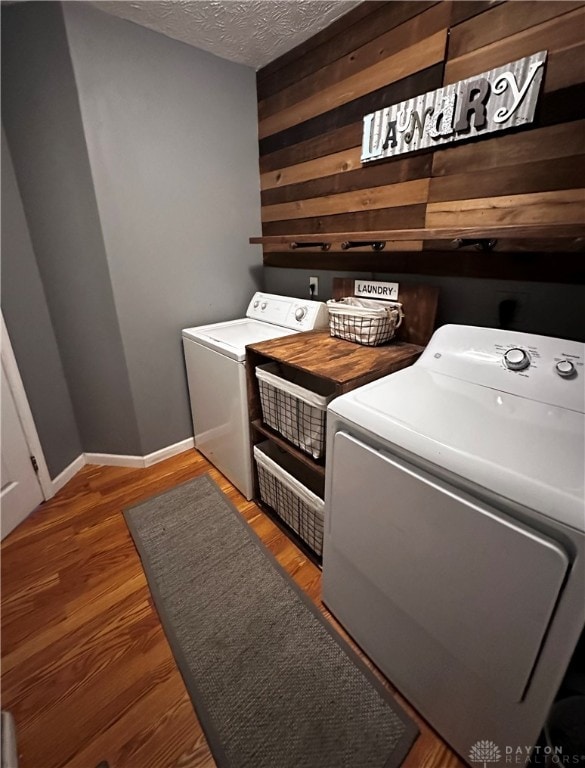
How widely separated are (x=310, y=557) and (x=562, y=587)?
1.11m

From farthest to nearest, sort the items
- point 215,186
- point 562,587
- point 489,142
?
1. point 215,186
2. point 489,142
3. point 562,587

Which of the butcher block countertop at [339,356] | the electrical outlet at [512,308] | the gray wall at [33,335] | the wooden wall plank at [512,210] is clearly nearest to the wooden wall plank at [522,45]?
the wooden wall plank at [512,210]

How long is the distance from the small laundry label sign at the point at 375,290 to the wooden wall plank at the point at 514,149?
0.48m

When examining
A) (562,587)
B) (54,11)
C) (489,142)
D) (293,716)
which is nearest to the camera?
(562,587)

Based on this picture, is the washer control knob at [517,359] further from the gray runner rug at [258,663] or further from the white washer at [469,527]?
the gray runner rug at [258,663]

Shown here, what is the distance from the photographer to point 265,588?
141 centimetres

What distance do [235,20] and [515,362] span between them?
6.43 feet

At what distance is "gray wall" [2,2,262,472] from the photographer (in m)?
1.51

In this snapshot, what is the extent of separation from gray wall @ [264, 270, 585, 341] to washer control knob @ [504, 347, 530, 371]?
27 centimetres

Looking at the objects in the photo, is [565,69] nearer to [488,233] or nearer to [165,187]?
[488,233]

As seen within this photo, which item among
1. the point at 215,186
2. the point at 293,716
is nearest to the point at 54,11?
the point at 215,186

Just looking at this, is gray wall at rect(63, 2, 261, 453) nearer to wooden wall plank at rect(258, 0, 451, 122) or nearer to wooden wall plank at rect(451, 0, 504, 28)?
wooden wall plank at rect(258, 0, 451, 122)

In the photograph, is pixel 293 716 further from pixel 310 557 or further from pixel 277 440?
pixel 277 440

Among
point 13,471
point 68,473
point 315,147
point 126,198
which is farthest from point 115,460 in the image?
point 315,147
